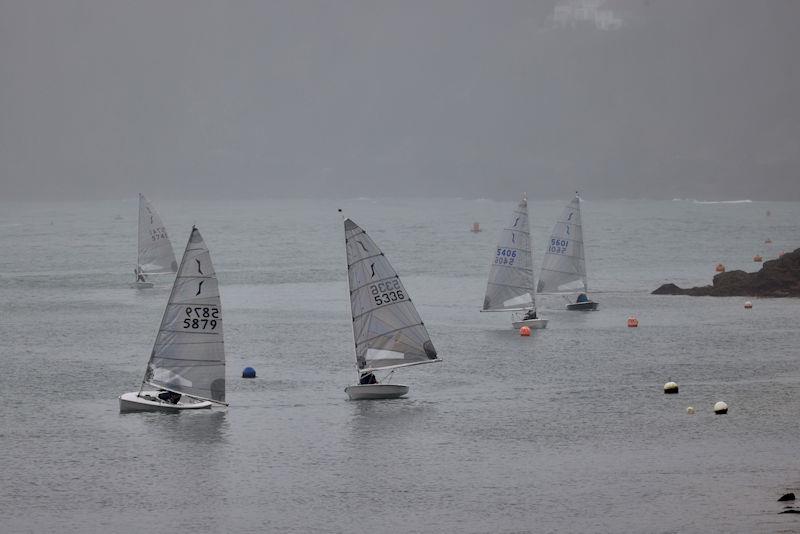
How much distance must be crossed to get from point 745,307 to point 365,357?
4486 centimetres

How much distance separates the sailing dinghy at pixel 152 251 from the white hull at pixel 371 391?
59.1 metres

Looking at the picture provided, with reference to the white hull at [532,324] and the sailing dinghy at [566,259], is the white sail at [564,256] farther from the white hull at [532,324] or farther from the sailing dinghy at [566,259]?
the white hull at [532,324]

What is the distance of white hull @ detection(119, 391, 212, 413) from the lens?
191 ft

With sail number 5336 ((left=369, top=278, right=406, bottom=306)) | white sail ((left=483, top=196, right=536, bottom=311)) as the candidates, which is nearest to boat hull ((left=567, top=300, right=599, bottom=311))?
white sail ((left=483, top=196, right=536, bottom=311))

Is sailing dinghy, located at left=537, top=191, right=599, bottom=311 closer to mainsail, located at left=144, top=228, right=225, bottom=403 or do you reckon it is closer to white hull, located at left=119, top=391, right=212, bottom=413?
white hull, located at left=119, top=391, right=212, bottom=413

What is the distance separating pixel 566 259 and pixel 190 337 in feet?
148

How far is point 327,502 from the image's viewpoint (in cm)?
4538

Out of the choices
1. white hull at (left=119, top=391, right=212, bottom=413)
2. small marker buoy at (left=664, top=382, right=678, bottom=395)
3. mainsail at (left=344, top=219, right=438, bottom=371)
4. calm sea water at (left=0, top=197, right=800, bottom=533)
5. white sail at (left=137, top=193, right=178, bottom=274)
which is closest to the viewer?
calm sea water at (left=0, top=197, right=800, bottom=533)

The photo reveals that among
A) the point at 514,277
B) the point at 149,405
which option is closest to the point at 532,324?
the point at 514,277

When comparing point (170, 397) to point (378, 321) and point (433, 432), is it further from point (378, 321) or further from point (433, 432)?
point (433, 432)

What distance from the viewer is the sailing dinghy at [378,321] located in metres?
60.3

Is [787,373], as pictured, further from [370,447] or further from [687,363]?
[370,447]

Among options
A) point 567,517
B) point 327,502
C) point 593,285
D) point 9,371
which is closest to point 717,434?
point 567,517

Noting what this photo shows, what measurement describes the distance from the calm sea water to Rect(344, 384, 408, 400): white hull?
623 mm
